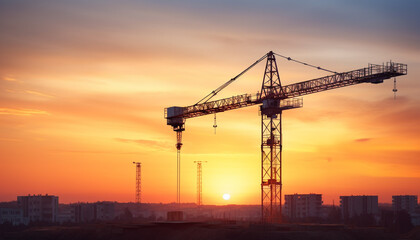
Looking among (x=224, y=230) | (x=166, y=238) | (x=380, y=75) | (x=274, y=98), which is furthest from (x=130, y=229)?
(x=380, y=75)

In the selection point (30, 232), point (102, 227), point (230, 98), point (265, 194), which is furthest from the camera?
point (30, 232)

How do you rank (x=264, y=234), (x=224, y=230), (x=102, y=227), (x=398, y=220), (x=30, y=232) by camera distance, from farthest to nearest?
1. (x=398, y=220)
2. (x=30, y=232)
3. (x=102, y=227)
4. (x=224, y=230)
5. (x=264, y=234)

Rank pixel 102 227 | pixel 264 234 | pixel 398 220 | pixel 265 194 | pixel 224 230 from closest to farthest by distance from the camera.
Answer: pixel 264 234 → pixel 224 230 → pixel 265 194 → pixel 102 227 → pixel 398 220

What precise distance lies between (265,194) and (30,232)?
192ft

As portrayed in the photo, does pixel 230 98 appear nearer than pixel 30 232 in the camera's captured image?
Yes

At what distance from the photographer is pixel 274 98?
101125 millimetres

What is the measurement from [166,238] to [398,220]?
71406 mm

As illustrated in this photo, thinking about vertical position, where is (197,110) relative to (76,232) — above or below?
above

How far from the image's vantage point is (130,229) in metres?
104

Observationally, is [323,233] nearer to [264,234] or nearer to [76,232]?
[264,234]

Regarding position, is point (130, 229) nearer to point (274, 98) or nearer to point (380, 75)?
point (274, 98)

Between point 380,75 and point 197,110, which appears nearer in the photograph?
point 380,75

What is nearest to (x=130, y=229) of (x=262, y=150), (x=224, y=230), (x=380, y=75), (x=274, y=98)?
(x=224, y=230)

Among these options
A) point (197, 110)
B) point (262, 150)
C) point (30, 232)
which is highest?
point (197, 110)
